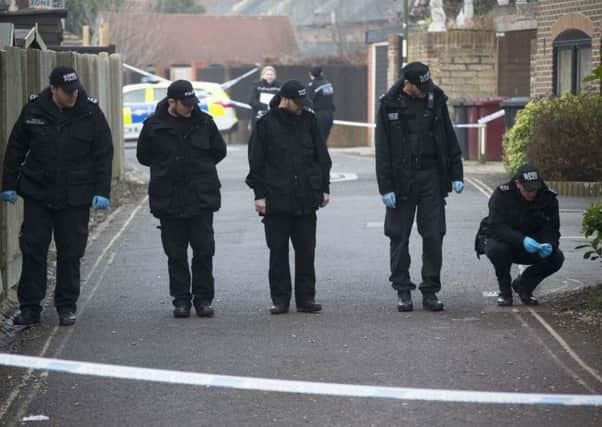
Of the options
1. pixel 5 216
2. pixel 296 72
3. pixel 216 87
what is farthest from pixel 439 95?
pixel 296 72

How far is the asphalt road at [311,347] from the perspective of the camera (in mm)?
6801

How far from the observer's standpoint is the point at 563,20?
21156mm

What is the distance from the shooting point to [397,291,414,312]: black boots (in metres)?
9.79

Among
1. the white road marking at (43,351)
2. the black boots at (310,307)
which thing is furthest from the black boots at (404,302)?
the white road marking at (43,351)

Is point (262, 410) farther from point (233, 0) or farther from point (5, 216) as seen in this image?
point (233, 0)

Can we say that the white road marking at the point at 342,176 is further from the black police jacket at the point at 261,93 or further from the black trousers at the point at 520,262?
the black trousers at the point at 520,262

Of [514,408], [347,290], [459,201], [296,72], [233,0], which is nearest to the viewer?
[514,408]

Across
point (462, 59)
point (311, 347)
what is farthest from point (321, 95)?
point (311, 347)

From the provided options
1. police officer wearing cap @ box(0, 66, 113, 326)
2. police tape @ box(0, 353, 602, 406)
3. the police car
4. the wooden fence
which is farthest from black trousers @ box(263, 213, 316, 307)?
the police car

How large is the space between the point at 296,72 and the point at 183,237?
29.1 meters

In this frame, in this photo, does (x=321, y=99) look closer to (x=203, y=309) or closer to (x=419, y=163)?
(x=419, y=163)

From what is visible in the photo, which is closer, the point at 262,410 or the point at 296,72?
the point at 262,410

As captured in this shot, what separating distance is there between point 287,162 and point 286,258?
2.37 ft

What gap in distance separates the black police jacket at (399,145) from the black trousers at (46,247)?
2158 mm
